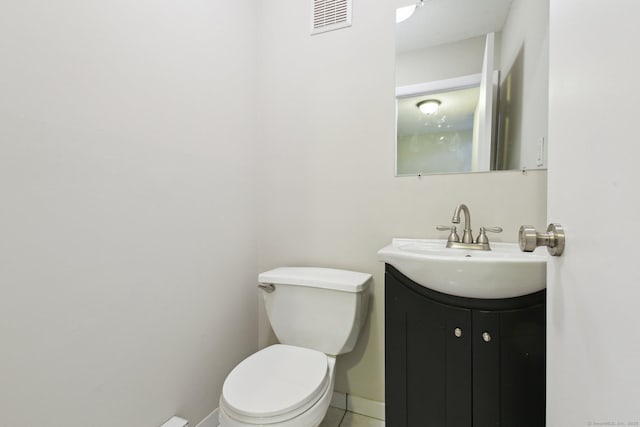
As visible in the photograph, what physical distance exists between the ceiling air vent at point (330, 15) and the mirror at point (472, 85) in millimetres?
253

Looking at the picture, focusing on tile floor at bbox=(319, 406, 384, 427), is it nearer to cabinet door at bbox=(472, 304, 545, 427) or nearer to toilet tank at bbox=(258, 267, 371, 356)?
toilet tank at bbox=(258, 267, 371, 356)

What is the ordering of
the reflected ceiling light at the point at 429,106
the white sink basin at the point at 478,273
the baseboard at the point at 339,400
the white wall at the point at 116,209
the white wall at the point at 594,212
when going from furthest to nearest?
1. the baseboard at the point at 339,400
2. the reflected ceiling light at the point at 429,106
3. the white sink basin at the point at 478,273
4. the white wall at the point at 116,209
5. the white wall at the point at 594,212

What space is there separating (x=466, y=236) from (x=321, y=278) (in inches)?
24.5

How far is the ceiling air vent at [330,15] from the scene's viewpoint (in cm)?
137

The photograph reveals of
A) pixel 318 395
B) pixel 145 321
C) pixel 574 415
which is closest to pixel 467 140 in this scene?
pixel 574 415

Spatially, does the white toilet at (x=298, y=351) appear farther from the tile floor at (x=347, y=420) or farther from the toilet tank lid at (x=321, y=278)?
the tile floor at (x=347, y=420)

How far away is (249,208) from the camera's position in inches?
60.0

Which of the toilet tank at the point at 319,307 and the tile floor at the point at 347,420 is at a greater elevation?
the toilet tank at the point at 319,307

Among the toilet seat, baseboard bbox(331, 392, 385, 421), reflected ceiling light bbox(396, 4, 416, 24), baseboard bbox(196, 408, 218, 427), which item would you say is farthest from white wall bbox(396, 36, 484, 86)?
baseboard bbox(196, 408, 218, 427)

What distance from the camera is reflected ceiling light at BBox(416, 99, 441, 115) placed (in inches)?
50.2

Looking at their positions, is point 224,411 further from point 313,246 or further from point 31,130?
point 31,130

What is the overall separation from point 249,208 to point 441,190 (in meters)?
0.96

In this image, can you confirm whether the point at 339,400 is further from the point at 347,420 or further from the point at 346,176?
the point at 346,176

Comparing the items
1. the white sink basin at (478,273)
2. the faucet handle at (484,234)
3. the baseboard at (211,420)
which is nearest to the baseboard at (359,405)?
the baseboard at (211,420)
